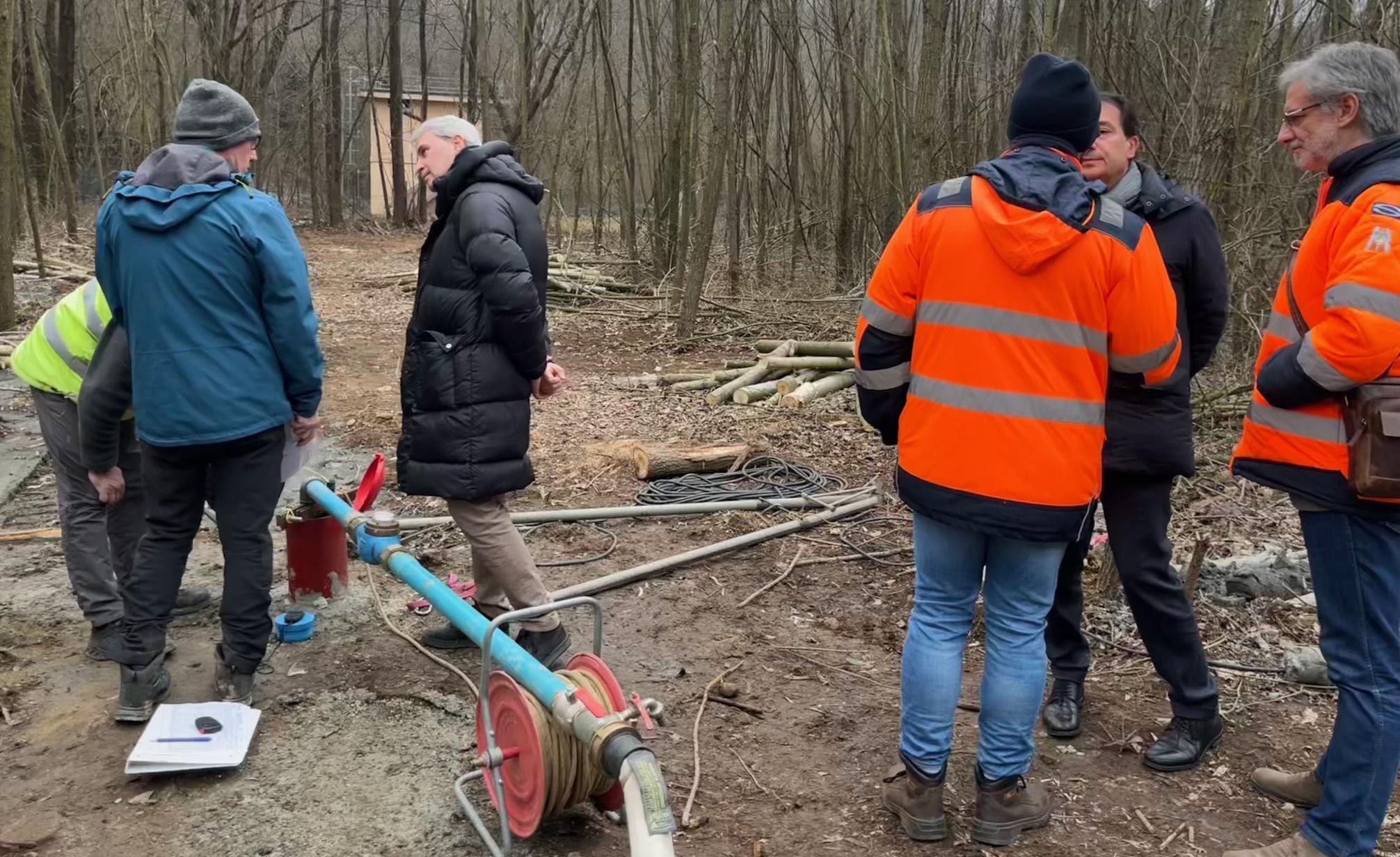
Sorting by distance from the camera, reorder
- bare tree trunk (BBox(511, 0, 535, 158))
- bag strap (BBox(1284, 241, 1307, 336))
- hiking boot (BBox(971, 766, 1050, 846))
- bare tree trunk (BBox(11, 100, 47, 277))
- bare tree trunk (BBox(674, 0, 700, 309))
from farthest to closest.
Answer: bare tree trunk (BBox(511, 0, 535, 158)) → bare tree trunk (BBox(11, 100, 47, 277)) → bare tree trunk (BBox(674, 0, 700, 309)) → hiking boot (BBox(971, 766, 1050, 846)) → bag strap (BBox(1284, 241, 1307, 336))

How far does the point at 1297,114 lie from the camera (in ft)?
9.10

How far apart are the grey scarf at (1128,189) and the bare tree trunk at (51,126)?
1509cm

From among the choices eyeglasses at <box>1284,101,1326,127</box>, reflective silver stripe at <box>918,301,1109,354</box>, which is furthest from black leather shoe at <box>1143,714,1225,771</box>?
eyeglasses at <box>1284,101,1326,127</box>

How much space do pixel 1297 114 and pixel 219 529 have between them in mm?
3526

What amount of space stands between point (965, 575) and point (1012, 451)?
1.36ft

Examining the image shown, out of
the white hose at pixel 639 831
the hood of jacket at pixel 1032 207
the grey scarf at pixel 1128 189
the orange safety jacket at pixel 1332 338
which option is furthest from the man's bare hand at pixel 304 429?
the orange safety jacket at pixel 1332 338

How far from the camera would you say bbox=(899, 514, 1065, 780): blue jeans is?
2.91 m

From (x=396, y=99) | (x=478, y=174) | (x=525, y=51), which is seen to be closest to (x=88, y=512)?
(x=478, y=174)

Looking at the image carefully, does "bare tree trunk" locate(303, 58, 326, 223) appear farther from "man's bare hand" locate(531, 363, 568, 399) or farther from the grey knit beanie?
"man's bare hand" locate(531, 363, 568, 399)

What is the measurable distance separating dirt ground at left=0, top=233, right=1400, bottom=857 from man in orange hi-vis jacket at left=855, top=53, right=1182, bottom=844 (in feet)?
2.11

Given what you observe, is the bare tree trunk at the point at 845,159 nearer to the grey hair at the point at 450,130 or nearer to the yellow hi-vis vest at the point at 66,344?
the grey hair at the point at 450,130

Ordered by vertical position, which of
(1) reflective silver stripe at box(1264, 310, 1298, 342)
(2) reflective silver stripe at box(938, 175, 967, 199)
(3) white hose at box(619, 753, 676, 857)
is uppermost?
(2) reflective silver stripe at box(938, 175, 967, 199)

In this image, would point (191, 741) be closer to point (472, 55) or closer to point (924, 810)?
point (924, 810)

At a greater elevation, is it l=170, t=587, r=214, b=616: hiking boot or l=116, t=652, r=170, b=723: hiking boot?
l=116, t=652, r=170, b=723: hiking boot
